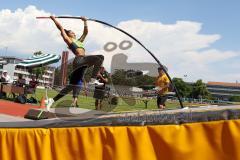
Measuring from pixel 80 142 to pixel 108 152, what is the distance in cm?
18

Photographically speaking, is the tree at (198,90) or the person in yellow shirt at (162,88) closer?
the person in yellow shirt at (162,88)

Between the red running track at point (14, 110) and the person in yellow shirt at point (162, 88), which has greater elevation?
the person in yellow shirt at point (162, 88)

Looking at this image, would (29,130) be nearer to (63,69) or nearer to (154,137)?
(154,137)

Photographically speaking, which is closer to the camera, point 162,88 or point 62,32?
point 62,32

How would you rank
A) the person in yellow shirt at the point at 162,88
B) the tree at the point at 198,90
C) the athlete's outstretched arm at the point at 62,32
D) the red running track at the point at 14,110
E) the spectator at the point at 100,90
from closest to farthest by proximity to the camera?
the athlete's outstretched arm at the point at 62,32 < the red running track at the point at 14,110 < the person in yellow shirt at the point at 162,88 < the spectator at the point at 100,90 < the tree at the point at 198,90

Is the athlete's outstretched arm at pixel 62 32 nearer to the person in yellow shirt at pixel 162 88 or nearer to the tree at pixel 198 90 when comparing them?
the person in yellow shirt at pixel 162 88

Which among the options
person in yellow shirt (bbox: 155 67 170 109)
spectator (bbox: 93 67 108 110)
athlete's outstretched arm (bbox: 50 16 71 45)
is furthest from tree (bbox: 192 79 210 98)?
athlete's outstretched arm (bbox: 50 16 71 45)

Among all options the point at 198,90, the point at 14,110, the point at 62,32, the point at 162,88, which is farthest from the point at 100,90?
the point at 198,90

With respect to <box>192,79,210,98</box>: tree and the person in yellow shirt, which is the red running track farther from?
<box>192,79,210,98</box>: tree

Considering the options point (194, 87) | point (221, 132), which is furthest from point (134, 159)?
point (194, 87)

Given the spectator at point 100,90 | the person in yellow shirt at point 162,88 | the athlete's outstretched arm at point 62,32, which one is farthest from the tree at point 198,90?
the athlete's outstretched arm at point 62,32

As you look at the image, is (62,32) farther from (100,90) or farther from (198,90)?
(198,90)

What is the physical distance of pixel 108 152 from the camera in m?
1.83

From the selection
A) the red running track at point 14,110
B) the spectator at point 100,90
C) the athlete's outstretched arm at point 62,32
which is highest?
the athlete's outstretched arm at point 62,32
